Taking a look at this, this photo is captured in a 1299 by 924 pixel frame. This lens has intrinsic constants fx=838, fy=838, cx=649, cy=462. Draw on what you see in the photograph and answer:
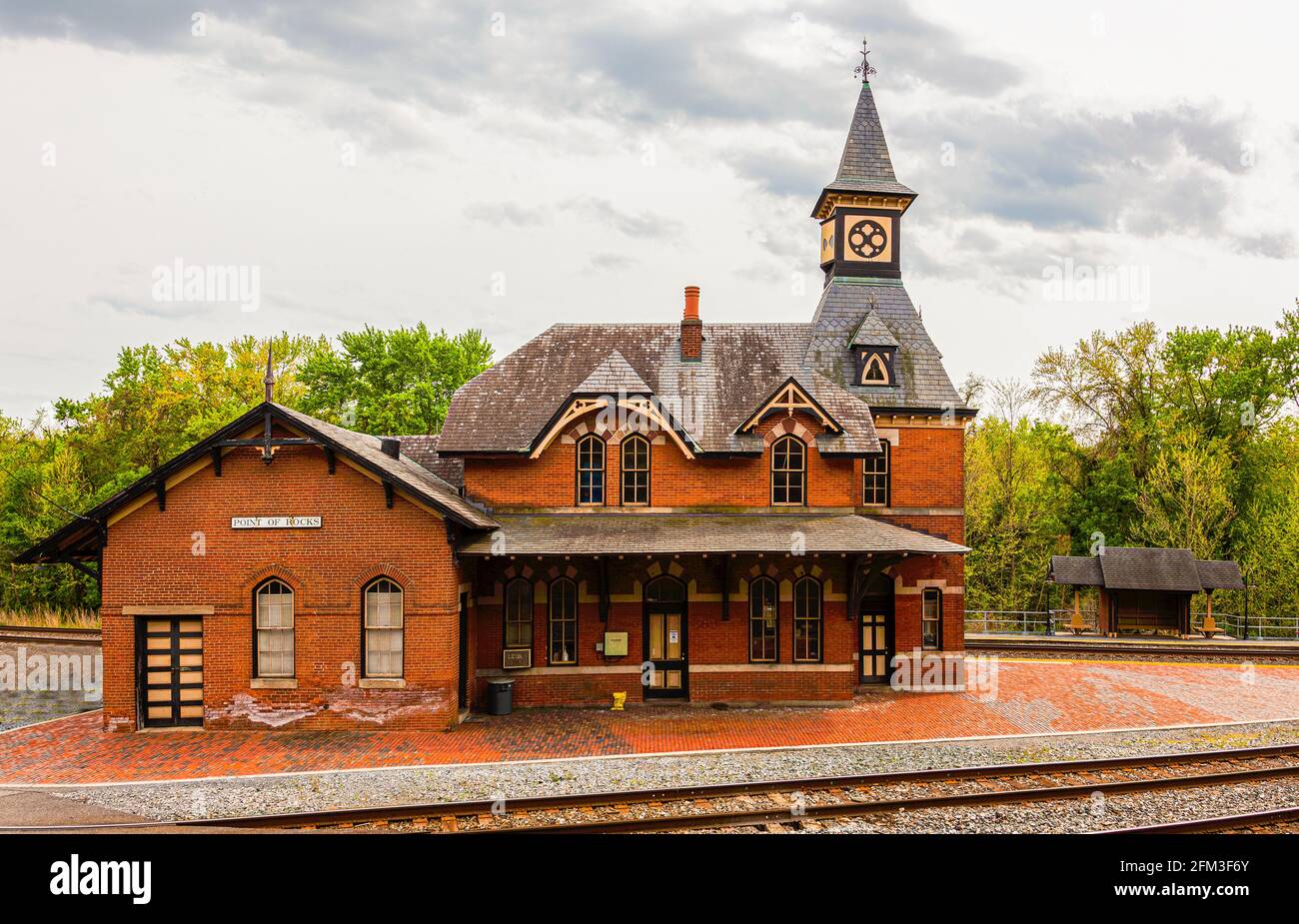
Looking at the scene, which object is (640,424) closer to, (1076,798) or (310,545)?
(310,545)

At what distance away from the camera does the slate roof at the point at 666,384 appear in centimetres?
2034

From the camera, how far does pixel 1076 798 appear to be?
40.0 ft

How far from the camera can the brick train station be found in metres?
16.6

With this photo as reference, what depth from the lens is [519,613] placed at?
19172mm

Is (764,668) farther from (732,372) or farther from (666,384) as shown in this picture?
(732,372)

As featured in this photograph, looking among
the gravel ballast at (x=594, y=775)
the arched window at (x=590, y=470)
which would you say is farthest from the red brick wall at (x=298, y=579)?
the arched window at (x=590, y=470)

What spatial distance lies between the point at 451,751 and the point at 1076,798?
10102mm

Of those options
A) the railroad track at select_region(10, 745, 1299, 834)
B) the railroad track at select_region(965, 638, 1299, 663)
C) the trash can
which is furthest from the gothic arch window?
the trash can

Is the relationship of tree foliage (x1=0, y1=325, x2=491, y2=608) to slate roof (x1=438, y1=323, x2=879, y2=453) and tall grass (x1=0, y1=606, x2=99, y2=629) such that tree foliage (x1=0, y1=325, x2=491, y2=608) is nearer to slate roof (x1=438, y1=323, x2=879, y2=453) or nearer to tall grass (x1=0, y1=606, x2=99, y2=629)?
tall grass (x1=0, y1=606, x2=99, y2=629)

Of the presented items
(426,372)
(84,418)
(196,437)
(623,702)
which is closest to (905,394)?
(623,702)

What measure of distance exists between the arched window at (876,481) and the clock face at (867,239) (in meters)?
6.32

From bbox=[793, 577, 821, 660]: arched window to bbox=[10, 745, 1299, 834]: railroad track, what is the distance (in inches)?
248

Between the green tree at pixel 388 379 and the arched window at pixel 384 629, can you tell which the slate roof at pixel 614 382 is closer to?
the arched window at pixel 384 629

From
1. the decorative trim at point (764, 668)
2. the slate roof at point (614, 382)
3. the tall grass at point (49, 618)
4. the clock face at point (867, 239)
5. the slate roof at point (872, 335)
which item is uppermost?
the clock face at point (867, 239)
